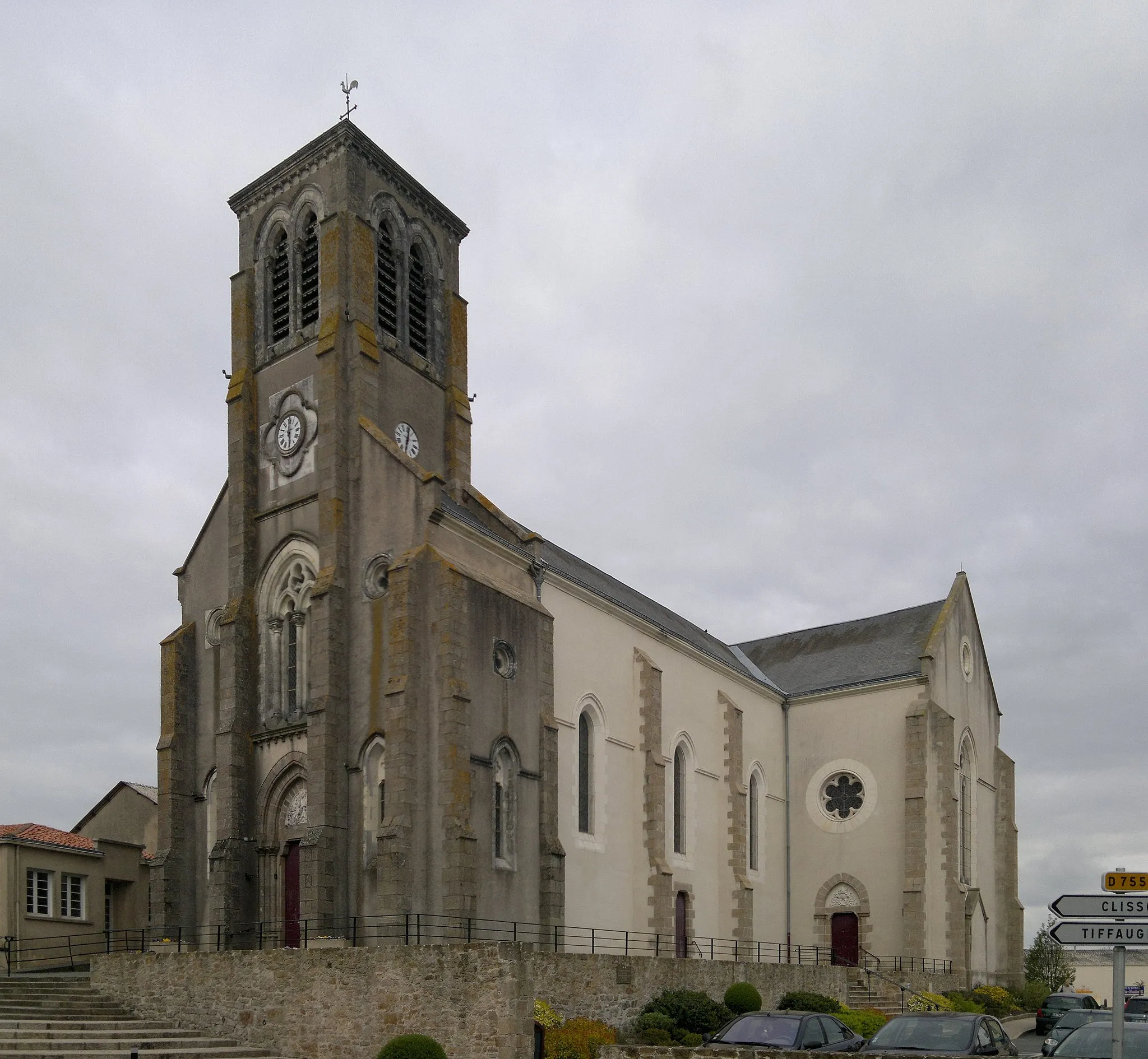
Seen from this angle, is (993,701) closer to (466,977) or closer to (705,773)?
(705,773)

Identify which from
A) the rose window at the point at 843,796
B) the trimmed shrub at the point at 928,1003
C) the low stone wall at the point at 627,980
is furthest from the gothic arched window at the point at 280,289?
the trimmed shrub at the point at 928,1003

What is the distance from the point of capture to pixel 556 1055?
21.3 metres

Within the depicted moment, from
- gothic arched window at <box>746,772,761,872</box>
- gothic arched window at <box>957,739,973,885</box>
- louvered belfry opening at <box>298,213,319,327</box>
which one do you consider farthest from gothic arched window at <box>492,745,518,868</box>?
gothic arched window at <box>957,739,973,885</box>

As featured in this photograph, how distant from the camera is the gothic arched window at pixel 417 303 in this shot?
33.3 metres

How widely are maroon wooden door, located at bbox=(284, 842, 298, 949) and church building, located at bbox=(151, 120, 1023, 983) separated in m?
0.05

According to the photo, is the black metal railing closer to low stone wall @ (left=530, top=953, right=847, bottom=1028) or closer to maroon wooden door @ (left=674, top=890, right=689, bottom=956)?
maroon wooden door @ (left=674, top=890, right=689, bottom=956)

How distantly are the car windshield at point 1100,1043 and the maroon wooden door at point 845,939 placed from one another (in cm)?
2370

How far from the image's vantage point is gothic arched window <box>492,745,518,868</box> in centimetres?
2702

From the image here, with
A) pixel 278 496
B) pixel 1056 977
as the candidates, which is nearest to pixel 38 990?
pixel 278 496

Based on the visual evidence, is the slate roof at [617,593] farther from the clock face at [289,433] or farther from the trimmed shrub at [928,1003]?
the trimmed shrub at [928,1003]

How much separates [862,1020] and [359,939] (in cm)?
1208

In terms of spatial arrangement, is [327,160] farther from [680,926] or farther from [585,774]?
[680,926]

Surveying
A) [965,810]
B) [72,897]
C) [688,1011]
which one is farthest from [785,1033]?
[965,810]

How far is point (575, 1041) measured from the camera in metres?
21.6
